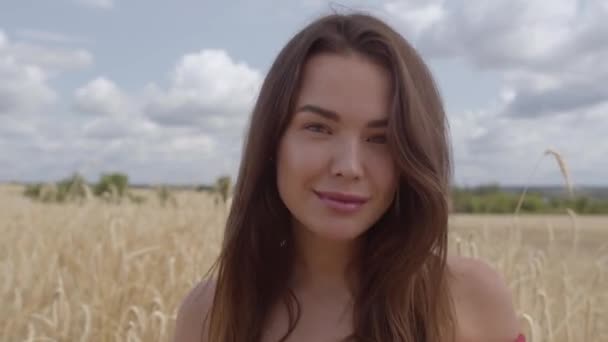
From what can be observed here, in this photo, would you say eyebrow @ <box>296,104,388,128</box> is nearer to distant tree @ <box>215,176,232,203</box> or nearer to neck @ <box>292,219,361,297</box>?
neck @ <box>292,219,361,297</box>

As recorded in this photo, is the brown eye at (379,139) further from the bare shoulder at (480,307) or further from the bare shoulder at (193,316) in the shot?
the bare shoulder at (193,316)

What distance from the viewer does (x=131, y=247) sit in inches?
125

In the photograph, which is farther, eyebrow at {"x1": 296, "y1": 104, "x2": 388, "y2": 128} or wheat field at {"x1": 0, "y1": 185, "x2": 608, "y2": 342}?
wheat field at {"x1": 0, "y1": 185, "x2": 608, "y2": 342}

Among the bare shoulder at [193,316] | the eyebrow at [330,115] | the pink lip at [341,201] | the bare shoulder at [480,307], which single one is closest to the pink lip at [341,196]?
the pink lip at [341,201]

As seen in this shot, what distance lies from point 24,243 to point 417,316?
7.83 feet

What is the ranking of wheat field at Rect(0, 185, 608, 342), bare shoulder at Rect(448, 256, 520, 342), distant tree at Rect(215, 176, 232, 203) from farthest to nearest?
distant tree at Rect(215, 176, 232, 203)
wheat field at Rect(0, 185, 608, 342)
bare shoulder at Rect(448, 256, 520, 342)

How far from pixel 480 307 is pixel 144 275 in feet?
4.12

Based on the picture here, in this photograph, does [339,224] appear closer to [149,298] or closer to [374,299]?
[374,299]

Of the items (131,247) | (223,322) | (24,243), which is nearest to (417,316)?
(223,322)

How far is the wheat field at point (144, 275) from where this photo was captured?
1766mm

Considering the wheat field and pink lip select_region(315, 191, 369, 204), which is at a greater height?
pink lip select_region(315, 191, 369, 204)

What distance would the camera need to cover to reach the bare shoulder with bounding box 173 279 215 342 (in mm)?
1376

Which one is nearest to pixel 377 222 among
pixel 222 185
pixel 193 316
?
pixel 193 316

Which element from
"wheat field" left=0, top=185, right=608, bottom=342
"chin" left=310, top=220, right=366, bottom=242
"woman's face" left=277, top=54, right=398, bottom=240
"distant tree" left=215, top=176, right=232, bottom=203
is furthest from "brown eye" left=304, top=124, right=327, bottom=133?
"distant tree" left=215, top=176, right=232, bottom=203
